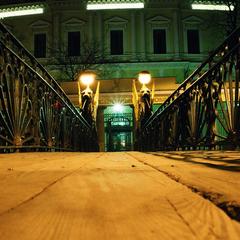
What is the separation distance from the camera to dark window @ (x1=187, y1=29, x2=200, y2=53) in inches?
1309

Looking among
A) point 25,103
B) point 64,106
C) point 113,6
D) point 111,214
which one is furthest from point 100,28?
point 111,214

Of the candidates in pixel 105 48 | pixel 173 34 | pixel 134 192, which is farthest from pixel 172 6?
pixel 134 192

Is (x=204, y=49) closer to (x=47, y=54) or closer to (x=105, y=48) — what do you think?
(x=105, y=48)

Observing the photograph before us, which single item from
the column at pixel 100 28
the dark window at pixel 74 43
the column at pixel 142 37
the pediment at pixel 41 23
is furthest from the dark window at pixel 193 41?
the pediment at pixel 41 23

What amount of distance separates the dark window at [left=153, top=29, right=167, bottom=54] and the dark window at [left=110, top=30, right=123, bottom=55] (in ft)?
9.99

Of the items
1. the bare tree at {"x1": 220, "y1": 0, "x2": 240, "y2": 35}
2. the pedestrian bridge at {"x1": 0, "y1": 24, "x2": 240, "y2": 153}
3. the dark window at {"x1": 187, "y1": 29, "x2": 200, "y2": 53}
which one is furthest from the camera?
the dark window at {"x1": 187, "y1": 29, "x2": 200, "y2": 53}

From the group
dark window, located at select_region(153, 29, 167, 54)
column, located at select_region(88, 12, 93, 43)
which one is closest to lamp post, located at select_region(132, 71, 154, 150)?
dark window, located at select_region(153, 29, 167, 54)

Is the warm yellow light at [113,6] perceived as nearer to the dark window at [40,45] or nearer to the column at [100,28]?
the column at [100,28]

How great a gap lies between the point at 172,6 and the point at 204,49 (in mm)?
4894

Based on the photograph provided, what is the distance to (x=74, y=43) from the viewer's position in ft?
110

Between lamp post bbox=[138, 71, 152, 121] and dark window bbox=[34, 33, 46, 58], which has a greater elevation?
dark window bbox=[34, 33, 46, 58]

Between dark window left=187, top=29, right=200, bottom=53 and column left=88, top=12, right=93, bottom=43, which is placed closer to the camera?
column left=88, top=12, right=93, bottom=43

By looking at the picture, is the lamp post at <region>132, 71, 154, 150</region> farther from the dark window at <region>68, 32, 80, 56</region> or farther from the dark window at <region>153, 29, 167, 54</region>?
the dark window at <region>68, 32, 80, 56</region>

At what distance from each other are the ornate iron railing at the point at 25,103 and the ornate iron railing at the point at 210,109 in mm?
2876
